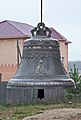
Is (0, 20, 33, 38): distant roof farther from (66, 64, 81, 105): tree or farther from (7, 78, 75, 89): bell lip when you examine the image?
(7, 78, 75, 89): bell lip

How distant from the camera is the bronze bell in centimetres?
587

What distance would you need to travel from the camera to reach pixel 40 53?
611cm

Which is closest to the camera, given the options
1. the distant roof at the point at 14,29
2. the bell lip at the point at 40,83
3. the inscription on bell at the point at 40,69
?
the bell lip at the point at 40,83

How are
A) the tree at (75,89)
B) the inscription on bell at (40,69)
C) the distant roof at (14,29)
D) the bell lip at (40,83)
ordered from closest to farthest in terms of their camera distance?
the bell lip at (40,83) < the inscription on bell at (40,69) < the tree at (75,89) < the distant roof at (14,29)

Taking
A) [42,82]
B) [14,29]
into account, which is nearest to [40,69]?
[42,82]

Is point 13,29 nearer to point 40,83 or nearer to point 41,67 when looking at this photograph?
point 41,67

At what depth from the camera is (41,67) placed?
6.06m

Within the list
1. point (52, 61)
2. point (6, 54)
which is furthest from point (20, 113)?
point (6, 54)

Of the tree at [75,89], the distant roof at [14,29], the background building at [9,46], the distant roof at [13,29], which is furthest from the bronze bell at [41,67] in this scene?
the background building at [9,46]

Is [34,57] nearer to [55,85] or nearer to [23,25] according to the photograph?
[55,85]

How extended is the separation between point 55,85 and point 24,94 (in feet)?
67.1

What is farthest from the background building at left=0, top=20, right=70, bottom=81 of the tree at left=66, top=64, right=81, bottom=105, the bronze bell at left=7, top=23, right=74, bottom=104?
the bronze bell at left=7, top=23, right=74, bottom=104

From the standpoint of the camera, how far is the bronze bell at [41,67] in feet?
19.2

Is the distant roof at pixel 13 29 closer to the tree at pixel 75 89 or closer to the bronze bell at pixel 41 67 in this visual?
the tree at pixel 75 89
